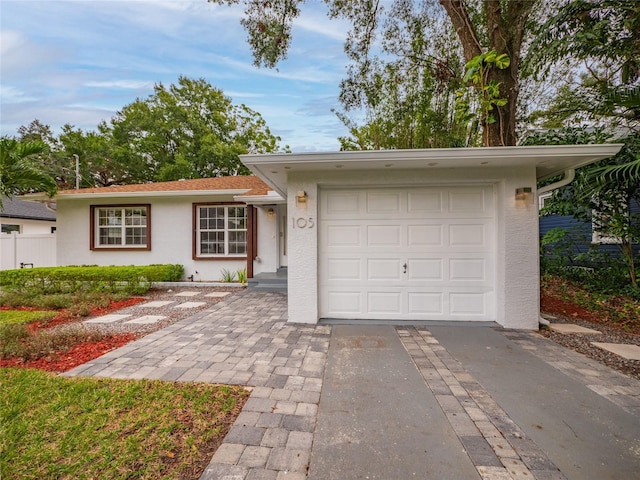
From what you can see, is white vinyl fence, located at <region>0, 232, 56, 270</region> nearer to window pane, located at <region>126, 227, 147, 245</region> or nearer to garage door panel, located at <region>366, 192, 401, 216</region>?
window pane, located at <region>126, 227, 147, 245</region>

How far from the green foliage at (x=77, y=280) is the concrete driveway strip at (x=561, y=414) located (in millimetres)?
7932

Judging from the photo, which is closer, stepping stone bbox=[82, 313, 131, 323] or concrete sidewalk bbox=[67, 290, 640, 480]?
concrete sidewalk bbox=[67, 290, 640, 480]

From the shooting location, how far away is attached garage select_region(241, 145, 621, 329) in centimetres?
478

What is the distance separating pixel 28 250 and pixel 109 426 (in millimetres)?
12418

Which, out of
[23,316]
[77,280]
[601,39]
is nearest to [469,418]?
[601,39]

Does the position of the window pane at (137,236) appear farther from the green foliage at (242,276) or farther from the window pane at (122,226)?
the green foliage at (242,276)

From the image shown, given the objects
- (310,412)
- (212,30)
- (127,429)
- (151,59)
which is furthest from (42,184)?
(310,412)

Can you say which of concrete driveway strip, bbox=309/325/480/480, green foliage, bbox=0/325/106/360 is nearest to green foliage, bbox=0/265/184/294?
green foliage, bbox=0/325/106/360

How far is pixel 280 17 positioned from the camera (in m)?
7.64

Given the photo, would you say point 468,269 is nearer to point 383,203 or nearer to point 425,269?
point 425,269

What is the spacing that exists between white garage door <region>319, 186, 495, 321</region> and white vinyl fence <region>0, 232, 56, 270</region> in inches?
448

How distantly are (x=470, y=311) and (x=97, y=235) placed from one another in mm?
11365

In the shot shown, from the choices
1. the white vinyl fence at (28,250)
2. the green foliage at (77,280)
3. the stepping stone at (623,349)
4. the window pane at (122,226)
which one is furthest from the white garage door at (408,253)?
the white vinyl fence at (28,250)

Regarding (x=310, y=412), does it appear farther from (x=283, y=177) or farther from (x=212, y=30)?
(x=212, y=30)
